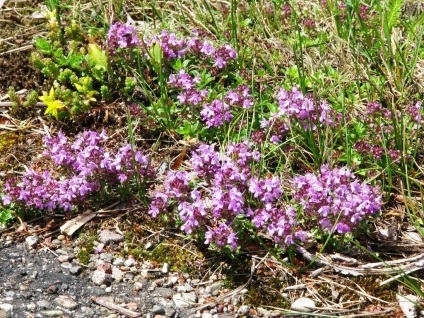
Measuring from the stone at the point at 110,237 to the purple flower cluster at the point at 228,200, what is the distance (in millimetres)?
283

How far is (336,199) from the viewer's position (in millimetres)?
3785

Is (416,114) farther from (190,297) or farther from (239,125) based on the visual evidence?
(190,297)

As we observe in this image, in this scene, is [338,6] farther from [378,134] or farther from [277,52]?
[378,134]

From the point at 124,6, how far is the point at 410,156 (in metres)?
3.10

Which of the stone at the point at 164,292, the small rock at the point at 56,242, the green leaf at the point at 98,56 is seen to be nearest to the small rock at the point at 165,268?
the stone at the point at 164,292

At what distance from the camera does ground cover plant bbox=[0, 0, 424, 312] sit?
12.8 feet

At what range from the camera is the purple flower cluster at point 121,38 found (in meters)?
5.04

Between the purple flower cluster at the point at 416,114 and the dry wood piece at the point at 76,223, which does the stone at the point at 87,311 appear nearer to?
the dry wood piece at the point at 76,223

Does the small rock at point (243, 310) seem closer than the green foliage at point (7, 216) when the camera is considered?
Yes

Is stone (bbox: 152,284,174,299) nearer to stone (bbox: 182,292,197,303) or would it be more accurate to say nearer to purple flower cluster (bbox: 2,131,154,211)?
stone (bbox: 182,292,197,303)

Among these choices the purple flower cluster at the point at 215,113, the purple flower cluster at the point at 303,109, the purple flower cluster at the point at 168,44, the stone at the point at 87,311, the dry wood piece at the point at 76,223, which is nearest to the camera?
the stone at the point at 87,311

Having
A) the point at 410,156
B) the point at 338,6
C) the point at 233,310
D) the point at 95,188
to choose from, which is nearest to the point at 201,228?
the point at 233,310

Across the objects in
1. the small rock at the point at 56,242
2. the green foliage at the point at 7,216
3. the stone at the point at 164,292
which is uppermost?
the green foliage at the point at 7,216

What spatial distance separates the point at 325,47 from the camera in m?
5.14
